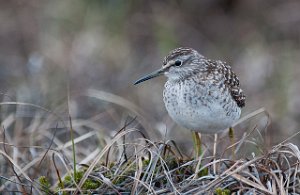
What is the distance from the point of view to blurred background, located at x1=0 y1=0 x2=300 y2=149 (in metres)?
8.84

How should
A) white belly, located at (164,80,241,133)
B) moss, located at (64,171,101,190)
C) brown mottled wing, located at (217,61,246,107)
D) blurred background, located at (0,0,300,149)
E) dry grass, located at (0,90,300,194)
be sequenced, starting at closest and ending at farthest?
dry grass, located at (0,90,300,194) < moss, located at (64,171,101,190) < white belly, located at (164,80,241,133) < brown mottled wing, located at (217,61,246,107) < blurred background, located at (0,0,300,149)

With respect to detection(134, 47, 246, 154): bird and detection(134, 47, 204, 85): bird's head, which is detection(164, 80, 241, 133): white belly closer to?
detection(134, 47, 246, 154): bird

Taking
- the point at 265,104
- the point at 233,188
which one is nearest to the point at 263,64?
the point at 265,104

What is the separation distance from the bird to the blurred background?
168 cm

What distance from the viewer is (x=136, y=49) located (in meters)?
11.4

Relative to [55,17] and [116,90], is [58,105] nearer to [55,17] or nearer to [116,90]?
[116,90]

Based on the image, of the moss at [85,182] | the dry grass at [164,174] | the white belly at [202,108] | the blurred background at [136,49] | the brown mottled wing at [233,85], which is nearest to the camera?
the dry grass at [164,174]

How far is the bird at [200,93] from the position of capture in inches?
219

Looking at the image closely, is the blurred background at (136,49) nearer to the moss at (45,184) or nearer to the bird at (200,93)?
the bird at (200,93)

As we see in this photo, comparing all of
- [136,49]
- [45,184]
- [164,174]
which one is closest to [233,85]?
[164,174]

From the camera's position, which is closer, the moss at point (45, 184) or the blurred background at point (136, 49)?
the moss at point (45, 184)

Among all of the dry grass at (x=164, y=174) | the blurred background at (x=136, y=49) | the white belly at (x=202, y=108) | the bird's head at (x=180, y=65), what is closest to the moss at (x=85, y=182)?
the dry grass at (x=164, y=174)

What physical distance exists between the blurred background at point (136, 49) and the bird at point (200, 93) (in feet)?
5.50

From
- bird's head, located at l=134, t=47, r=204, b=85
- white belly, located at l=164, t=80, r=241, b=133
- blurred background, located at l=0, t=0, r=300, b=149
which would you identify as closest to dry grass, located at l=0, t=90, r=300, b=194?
white belly, located at l=164, t=80, r=241, b=133
